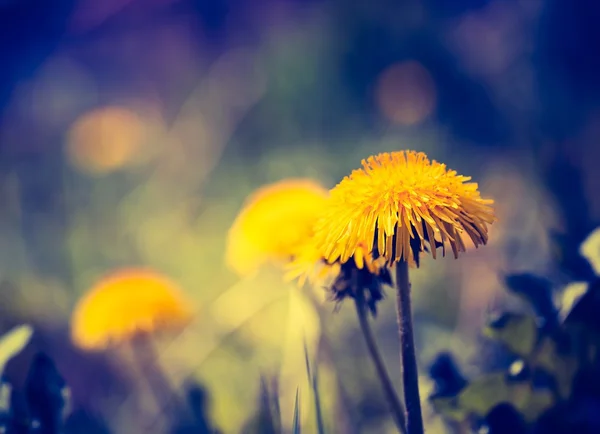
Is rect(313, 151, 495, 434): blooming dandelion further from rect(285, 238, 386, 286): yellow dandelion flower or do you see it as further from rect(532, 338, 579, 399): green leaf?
rect(532, 338, 579, 399): green leaf

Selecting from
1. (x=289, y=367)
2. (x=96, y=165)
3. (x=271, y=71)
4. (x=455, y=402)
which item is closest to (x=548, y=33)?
(x=271, y=71)

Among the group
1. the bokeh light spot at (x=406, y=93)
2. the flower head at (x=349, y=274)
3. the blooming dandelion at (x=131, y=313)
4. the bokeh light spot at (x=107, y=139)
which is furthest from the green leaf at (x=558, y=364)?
the bokeh light spot at (x=107, y=139)

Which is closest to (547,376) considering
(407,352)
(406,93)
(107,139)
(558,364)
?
(558,364)

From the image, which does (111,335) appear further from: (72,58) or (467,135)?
(72,58)

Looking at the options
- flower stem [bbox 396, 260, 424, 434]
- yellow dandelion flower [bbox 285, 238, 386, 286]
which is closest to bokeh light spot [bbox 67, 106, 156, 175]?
yellow dandelion flower [bbox 285, 238, 386, 286]

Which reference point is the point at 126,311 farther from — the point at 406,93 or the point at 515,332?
the point at 406,93

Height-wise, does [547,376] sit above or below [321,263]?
below

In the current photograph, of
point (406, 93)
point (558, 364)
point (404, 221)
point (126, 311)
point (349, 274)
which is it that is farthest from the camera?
point (406, 93)

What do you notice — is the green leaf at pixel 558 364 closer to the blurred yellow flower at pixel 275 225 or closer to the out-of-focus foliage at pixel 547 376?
the out-of-focus foliage at pixel 547 376
